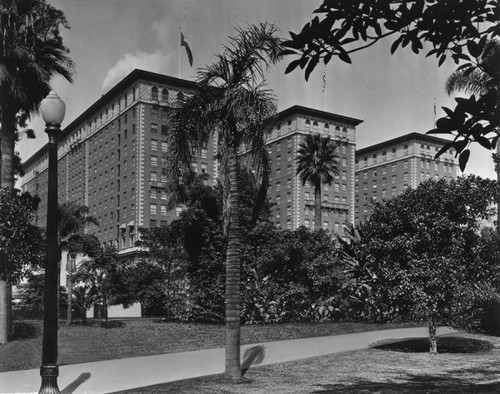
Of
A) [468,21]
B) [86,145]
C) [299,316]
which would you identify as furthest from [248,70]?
[86,145]

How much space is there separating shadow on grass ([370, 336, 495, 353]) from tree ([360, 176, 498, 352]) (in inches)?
54.4

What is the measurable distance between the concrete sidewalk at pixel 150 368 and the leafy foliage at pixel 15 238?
18.4 feet

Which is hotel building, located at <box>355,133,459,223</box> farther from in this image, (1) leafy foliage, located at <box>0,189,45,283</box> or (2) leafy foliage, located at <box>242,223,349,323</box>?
(1) leafy foliage, located at <box>0,189,45,283</box>

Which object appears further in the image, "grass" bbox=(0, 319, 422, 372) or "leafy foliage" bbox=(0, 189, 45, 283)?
A: "leafy foliage" bbox=(0, 189, 45, 283)

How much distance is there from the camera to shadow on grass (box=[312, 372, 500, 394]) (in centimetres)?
1007

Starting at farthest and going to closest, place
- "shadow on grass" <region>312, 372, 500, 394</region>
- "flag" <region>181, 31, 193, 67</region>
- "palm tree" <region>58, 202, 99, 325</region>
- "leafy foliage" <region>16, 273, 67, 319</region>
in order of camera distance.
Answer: "leafy foliage" <region>16, 273, 67, 319</region>
"palm tree" <region>58, 202, 99, 325</region>
"flag" <region>181, 31, 193, 67</region>
"shadow on grass" <region>312, 372, 500, 394</region>

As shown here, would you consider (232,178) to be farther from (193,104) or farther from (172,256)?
(172,256)

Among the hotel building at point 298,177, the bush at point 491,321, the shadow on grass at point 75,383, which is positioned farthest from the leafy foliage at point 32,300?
the hotel building at point 298,177

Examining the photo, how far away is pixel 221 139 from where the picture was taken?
12.8 m

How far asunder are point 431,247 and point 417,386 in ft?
18.9

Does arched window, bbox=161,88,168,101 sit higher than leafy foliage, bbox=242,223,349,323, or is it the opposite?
arched window, bbox=161,88,168,101

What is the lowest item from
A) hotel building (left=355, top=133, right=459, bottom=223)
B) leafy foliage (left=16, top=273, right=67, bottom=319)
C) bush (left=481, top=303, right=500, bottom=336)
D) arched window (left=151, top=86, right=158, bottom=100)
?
leafy foliage (left=16, top=273, right=67, bottom=319)

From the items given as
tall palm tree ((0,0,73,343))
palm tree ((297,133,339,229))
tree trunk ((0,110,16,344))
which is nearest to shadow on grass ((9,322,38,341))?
tall palm tree ((0,0,73,343))

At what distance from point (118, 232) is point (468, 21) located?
84.6m
